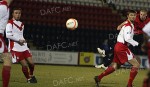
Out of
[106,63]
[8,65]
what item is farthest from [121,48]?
[106,63]

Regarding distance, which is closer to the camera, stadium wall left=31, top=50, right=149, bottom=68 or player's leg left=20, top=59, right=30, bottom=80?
player's leg left=20, top=59, right=30, bottom=80

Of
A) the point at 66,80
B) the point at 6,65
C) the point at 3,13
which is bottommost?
the point at 66,80

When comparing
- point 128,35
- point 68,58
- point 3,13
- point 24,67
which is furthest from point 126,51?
point 68,58

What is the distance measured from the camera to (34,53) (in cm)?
1908

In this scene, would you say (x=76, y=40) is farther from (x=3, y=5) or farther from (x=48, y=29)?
(x=3, y=5)

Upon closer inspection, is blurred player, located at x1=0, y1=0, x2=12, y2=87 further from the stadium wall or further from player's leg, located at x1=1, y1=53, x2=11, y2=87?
the stadium wall

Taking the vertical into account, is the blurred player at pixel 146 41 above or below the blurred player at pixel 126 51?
above

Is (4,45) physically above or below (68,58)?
above

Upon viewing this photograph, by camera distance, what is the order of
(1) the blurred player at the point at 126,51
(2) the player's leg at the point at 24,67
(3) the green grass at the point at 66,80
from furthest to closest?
(2) the player's leg at the point at 24,67 < (3) the green grass at the point at 66,80 < (1) the blurred player at the point at 126,51

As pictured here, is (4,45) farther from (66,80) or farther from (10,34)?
(66,80)

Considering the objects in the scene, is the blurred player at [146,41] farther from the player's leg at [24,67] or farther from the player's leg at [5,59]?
the player's leg at [24,67]

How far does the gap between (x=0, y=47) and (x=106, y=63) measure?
11.2m

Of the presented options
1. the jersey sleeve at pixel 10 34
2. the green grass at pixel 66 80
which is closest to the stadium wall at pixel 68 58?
the green grass at pixel 66 80

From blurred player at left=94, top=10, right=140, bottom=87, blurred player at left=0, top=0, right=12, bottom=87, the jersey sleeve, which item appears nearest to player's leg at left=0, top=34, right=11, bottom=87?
blurred player at left=0, top=0, right=12, bottom=87
